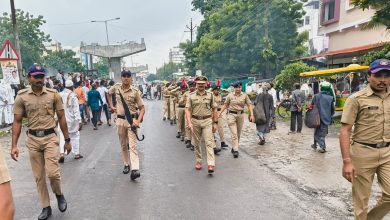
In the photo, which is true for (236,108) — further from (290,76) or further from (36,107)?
(290,76)

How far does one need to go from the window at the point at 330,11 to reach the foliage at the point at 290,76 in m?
7.78

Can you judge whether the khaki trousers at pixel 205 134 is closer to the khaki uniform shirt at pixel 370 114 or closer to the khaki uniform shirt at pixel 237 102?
the khaki uniform shirt at pixel 237 102

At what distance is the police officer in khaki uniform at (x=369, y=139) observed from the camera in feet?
11.9

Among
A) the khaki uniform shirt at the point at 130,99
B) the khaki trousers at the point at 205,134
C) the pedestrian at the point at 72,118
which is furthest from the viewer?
the pedestrian at the point at 72,118

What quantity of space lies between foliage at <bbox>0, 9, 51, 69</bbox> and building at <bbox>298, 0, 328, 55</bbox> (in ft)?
95.6

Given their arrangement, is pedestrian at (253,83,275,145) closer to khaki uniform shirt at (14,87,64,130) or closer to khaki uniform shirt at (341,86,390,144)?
khaki uniform shirt at (341,86,390,144)

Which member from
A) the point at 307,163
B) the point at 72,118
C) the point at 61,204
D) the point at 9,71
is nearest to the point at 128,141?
the point at 61,204

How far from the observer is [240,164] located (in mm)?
7758

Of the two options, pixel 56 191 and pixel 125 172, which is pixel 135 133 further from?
pixel 56 191

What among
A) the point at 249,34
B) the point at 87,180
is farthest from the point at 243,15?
the point at 87,180

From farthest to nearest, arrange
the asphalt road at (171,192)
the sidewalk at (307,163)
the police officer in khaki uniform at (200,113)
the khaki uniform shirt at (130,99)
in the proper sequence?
the police officer in khaki uniform at (200,113) → the khaki uniform shirt at (130,99) → the sidewalk at (307,163) → the asphalt road at (171,192)

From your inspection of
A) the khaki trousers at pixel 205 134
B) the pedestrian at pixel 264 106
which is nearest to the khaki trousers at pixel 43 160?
the khaki trousers at pixel 205 134

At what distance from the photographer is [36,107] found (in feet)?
15.8

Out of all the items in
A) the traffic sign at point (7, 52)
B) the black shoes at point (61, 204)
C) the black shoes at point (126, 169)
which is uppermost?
the traffic sign at point (7, 52)
